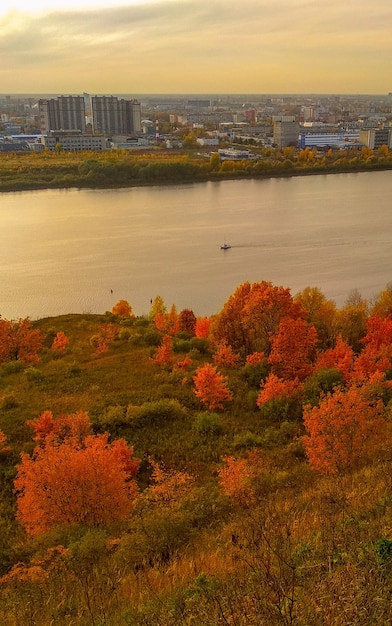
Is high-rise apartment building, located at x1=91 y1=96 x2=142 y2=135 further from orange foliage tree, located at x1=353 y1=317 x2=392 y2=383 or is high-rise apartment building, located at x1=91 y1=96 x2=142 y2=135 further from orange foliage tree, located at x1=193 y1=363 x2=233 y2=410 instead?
orange foliage tree, located at x1=193 y1=363 x2=233 y2=410

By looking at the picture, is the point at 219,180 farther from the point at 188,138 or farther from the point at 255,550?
the point at 255,550

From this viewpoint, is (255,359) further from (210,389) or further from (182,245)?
(182,245)

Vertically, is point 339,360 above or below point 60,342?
above

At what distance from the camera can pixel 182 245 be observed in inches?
348

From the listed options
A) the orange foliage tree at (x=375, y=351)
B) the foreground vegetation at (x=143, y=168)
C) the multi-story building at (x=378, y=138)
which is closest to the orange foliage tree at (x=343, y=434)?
the orange foliage tree at (x=375, y=351)

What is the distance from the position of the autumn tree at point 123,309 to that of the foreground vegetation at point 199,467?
22 millimetres

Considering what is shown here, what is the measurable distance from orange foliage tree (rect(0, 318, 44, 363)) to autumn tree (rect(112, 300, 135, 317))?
4.58ft

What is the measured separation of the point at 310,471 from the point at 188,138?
845 inches

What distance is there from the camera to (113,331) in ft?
17.5

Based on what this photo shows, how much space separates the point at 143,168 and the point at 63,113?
13.8m

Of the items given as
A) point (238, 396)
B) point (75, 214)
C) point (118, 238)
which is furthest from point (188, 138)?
point (238, 396)

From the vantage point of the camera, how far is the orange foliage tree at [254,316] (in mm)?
4434

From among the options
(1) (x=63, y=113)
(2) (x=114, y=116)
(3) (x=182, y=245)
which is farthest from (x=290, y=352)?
(2) (x=114, y=116)

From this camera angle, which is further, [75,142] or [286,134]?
[286,134]
